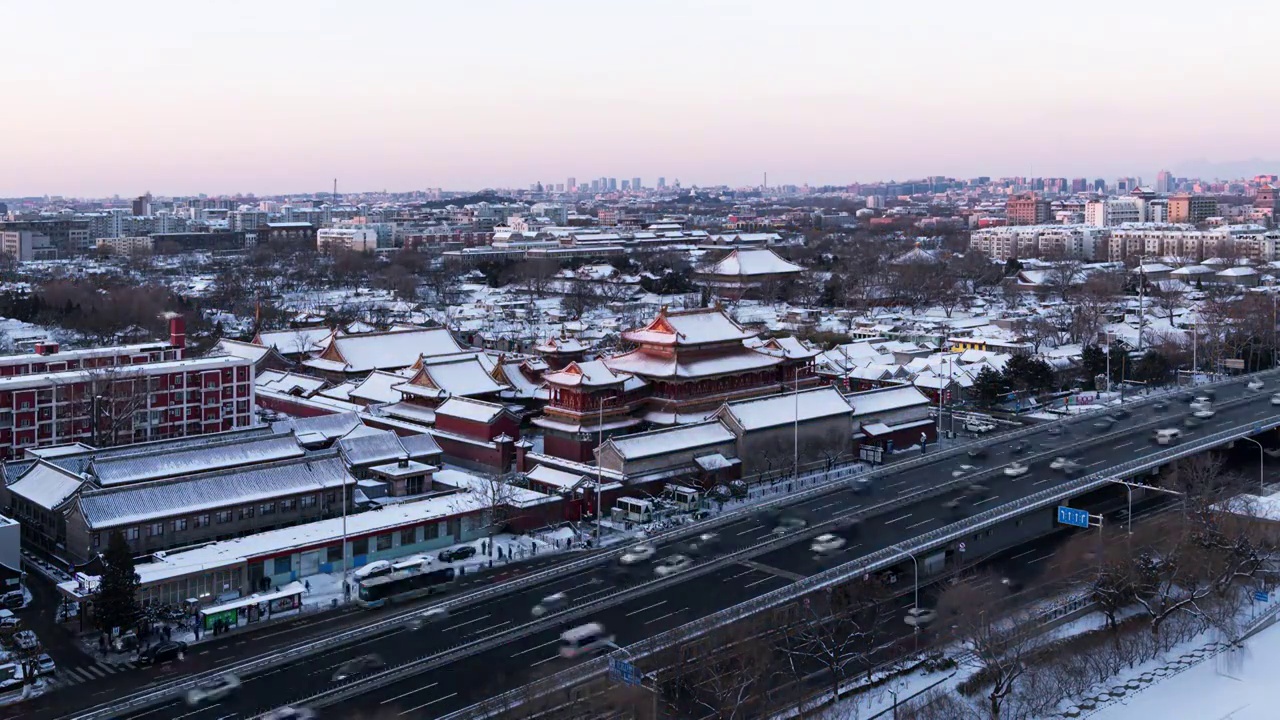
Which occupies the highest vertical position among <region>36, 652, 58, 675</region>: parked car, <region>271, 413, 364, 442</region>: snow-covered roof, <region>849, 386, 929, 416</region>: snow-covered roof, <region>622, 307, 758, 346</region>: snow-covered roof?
<region>622, 307, 758, 346</region>: snow-covered roof

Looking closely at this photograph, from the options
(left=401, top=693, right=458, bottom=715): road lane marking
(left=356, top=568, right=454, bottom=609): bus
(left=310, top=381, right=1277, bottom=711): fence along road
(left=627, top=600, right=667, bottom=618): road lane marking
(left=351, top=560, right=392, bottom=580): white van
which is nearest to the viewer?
(left=401, top=693, right=458, bottom=715): road lane marking

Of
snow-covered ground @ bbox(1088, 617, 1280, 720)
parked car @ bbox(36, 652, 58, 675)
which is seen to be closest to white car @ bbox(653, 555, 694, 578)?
snow-covered ground @ bbox(1088, 617, 1280, 720)

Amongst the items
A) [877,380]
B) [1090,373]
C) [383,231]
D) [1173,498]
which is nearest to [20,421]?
[877,380]

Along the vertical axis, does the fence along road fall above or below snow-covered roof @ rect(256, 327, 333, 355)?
below

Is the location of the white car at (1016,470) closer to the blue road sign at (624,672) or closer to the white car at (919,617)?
the white car at (919,617)

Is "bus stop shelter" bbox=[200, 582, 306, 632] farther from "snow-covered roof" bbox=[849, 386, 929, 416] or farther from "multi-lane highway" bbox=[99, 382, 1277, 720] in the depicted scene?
"snow-covered roof" bbox=[849, 386, 929, 416]

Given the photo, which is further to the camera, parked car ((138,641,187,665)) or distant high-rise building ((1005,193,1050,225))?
distant high-rise building ((1005,193,1050,225))

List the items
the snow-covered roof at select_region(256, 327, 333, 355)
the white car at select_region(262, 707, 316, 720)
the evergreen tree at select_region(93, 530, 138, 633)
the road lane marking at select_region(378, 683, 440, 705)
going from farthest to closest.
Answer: the snow-covered roof at select_region(256, 327, 333, 355) → the evergreen tree at select_region(93, 530, 138, 633) → the road lane marking at select_region(378, 683, 440, 705) → the white car at select_region(262, 707, 316, 720)
